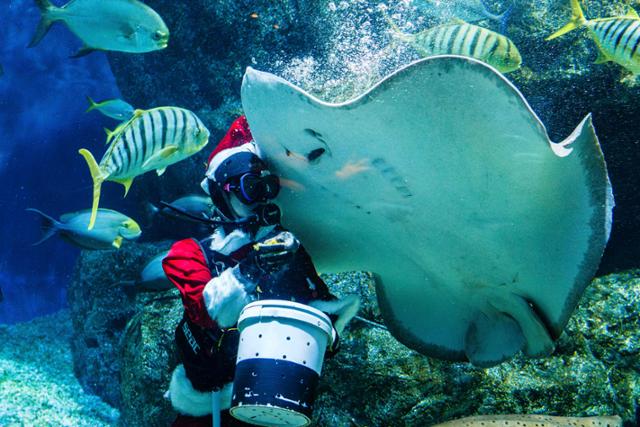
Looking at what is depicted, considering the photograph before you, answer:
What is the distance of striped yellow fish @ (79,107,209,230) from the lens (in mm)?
2986

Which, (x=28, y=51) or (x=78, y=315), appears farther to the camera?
(x=28, y=51)

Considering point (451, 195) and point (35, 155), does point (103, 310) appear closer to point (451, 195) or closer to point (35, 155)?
point (451, 195)

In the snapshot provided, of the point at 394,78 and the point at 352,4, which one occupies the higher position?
the point at 394,78

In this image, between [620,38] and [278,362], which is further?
[620,38]

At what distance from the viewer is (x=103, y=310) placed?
230 inches

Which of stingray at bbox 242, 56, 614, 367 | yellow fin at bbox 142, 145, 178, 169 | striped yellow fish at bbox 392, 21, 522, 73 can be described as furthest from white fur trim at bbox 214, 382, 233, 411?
striped yellow fish at bbox 392, 21, 522, 73

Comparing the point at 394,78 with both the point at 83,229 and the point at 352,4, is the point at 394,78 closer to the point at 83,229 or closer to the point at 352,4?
the point at 83,229

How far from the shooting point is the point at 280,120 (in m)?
1.37

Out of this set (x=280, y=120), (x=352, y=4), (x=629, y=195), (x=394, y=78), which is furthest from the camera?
(x=352, y=4)

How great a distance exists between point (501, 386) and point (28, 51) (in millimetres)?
13917

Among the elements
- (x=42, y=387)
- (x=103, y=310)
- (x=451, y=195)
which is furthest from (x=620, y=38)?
(x=42, y=387)

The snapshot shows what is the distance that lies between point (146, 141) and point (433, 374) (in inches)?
99.3

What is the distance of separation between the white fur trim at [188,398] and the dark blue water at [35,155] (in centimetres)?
1094

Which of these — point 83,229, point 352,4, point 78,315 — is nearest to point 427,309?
point 83,229
